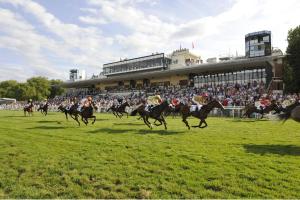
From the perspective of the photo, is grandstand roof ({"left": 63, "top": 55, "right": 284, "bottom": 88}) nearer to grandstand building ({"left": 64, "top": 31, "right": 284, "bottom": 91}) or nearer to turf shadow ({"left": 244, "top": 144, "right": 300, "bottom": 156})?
grandstand building ({"left": 64, "top": 31, "right": 284, "bottom": 91})

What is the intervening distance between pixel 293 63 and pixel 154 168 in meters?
29.9

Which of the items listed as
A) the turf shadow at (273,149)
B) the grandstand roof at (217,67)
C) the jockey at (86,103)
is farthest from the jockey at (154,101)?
the grandstand roof at (217,67)

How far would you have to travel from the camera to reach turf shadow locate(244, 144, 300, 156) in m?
7.78

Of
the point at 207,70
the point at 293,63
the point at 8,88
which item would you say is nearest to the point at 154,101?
the point at 293,63

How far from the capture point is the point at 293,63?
3188 cm

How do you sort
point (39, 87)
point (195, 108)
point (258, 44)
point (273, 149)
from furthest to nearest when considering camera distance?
point (39, 87), point (258, 44), point (195, 108), point (273, 149)

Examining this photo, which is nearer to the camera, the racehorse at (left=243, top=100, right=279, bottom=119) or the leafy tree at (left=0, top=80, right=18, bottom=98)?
the racehorse at (left=243, top=100, right=279, bottom=119)

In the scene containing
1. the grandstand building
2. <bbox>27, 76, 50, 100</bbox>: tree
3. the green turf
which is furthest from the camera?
<bbox>27, 76, 50, 100</bbox>: tree

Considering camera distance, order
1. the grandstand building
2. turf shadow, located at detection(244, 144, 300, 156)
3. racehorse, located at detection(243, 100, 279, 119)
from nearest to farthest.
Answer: turf shadow, located at detection(244, 144, 300, 156)
racehorse, located at detection(243, 100, 279, 119)
the grandstand building

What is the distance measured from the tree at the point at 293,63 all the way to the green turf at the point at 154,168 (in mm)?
23363

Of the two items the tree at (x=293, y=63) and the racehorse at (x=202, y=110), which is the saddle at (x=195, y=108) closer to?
the racehorse at (x=202, y=110)

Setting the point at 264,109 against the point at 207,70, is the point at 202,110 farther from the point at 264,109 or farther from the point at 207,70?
the point at 207,70

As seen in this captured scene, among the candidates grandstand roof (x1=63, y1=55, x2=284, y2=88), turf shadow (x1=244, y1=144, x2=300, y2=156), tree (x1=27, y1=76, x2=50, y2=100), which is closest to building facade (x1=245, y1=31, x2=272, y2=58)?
grandstand roof (x1=63, y1=55, x2=284, y2=88)

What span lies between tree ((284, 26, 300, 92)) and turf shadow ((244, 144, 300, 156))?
81.6 feet
